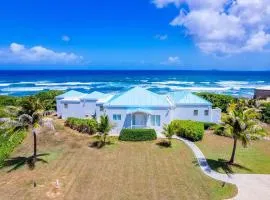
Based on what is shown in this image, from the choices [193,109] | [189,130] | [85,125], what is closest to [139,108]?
[189,130]

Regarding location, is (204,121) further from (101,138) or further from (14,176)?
(14,176)

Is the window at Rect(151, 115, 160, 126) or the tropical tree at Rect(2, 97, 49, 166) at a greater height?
the tropical tree at Rect(2, 97, 49, 166)

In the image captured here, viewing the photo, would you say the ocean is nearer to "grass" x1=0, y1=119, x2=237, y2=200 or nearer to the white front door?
the white front door

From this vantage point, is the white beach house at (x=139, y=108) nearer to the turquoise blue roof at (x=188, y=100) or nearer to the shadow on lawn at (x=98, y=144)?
the turquoise blue roof at (x=188, y=100)

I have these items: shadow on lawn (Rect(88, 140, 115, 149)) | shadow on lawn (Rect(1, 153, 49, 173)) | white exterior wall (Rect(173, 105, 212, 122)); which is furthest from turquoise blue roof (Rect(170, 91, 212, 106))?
Answer: shadow on lawn (Rect(1, 153, 49, 173))

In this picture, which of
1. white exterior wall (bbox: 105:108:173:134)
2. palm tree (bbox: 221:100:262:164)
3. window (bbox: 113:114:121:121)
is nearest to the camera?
palm tree (bbox: 221:100:262:164)

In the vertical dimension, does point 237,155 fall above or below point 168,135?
below

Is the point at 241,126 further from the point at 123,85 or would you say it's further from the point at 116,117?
the point at 123,85
